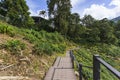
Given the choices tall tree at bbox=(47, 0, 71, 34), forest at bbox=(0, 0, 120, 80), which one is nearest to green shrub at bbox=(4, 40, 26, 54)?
forest at bbox=(0, 0, 120, 80)

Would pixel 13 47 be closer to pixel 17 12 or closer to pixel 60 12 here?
pixel 17 12

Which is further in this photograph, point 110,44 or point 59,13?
point 110,44

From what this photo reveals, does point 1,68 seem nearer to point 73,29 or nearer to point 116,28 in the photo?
point 73,29

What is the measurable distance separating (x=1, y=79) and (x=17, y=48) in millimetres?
3516

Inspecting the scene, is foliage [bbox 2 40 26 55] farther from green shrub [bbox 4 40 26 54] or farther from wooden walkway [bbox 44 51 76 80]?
wooden walkway [bbox 44 51 76 80]

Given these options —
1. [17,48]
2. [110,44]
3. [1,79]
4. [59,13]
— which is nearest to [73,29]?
[59,13]

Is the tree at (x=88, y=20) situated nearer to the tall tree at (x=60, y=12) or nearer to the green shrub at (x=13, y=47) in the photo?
the tall tree at (x=60, y=12)

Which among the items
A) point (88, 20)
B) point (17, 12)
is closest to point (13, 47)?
point (17, 12)

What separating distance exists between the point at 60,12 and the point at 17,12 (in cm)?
1361

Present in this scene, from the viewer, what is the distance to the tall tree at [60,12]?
1618 inches

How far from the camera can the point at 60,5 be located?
137 ft

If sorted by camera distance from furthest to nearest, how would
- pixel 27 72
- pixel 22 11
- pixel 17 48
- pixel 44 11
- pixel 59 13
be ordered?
1. pixel 44 11
2. pixel 59 13
3. pixel 22 11
4. pixel 17 48
5. pixel 27 72

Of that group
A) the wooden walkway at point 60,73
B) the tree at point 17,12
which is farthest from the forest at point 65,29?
the wooden walkway at point 60,73

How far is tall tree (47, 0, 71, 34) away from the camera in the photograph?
41.1 m
